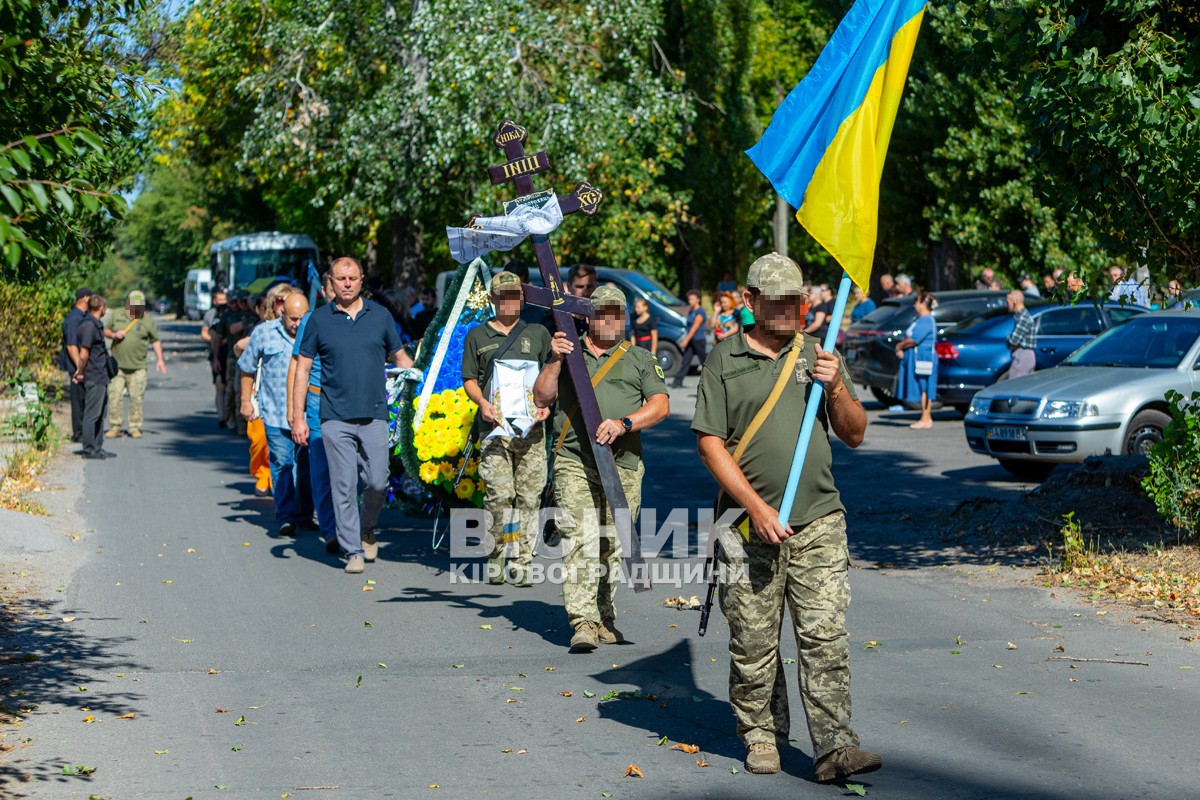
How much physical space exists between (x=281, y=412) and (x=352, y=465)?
1849 millimetres

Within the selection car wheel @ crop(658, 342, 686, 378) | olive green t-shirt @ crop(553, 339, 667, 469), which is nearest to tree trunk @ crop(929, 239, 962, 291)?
car wheel @ crop(658, 342, 686, 378)

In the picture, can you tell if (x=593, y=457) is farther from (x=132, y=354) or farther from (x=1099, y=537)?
(x=132, y=354)

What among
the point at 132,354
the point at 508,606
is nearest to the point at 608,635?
the point at 508,606

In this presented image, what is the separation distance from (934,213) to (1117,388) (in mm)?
21551

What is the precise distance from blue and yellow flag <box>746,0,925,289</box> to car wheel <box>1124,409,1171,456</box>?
8.60 meters

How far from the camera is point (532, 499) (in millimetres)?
9289

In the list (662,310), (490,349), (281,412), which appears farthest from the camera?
(662,310)

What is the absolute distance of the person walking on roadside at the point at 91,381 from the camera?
679 inches

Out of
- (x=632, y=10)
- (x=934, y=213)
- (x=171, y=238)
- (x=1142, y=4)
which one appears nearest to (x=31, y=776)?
(x=1142, y=4)

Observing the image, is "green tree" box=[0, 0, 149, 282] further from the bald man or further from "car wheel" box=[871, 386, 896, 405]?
"car wheel" box=[871, 386, 896, 405]

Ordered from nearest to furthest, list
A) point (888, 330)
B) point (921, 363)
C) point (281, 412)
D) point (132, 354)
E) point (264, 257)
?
point (281, 412), point (132, 354), point (921, 363), point (888, 330), point (264, 257)

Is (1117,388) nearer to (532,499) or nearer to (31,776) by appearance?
(532,499)

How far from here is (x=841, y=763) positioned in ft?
17.8

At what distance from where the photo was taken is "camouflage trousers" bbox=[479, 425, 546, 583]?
9227 millimetres
